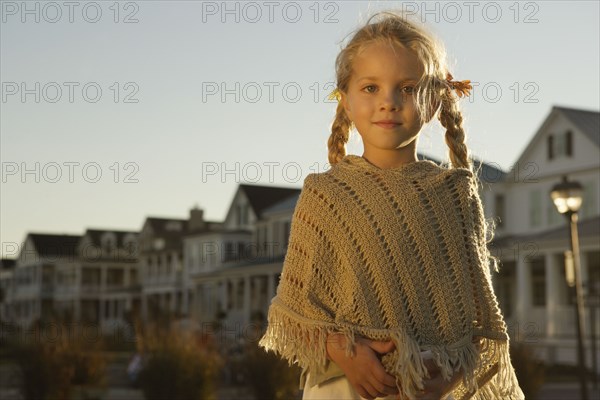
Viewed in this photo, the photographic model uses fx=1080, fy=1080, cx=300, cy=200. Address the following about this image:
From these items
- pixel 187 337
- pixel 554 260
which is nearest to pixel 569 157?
pixel 554 260

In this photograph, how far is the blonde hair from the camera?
3.36 meters

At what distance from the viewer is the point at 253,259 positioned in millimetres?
63969

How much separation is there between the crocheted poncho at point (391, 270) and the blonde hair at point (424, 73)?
170mm

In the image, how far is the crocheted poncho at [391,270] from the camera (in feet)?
10.7

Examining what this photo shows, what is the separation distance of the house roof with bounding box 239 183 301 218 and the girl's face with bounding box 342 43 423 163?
62.5m

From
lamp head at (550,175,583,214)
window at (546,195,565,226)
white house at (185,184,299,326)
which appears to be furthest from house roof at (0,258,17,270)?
lamp head at (550,175,583,214)

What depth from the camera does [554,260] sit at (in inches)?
1517

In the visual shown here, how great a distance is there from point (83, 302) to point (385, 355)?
333 feet

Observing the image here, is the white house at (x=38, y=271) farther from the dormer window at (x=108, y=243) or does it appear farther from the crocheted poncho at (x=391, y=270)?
the crocheted poncho at (x=391, y=270)

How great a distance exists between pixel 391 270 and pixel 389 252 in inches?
2.2

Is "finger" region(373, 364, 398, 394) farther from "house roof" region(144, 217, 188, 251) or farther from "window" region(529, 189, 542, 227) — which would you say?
"house roof" region(144, 217, 188, 251)

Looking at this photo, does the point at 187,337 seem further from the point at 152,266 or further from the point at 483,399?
the point at 152,266

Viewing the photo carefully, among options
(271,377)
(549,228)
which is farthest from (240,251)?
(271,377)

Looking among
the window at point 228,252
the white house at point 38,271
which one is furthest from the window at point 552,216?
the white house at point 38,271
